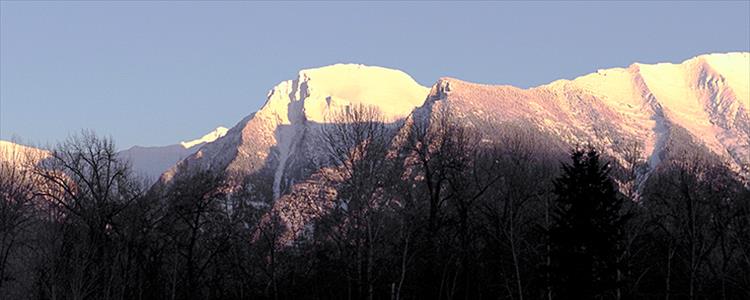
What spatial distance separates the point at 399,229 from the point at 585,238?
1761 centimetres

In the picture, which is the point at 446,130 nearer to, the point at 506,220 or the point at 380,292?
the point at 506,220

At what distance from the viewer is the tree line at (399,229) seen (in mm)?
53500

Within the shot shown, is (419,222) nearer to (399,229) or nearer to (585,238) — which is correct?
(399,229)

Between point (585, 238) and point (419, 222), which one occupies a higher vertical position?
point (419, 222)

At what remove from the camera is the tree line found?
5350cm

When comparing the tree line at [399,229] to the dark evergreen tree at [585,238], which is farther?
the tree line at [399,229]

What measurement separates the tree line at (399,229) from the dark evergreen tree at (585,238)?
0.23 feet

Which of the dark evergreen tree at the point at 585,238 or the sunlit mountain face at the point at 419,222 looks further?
the sunlit mountain face at the point at 419,222

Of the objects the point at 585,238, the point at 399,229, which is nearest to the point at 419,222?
the point at 399,229

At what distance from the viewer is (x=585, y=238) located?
52.1 m

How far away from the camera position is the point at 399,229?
6750cm

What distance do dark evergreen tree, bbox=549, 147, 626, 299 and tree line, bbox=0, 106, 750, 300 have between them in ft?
0.23

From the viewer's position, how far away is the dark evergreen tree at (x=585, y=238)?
170 ft

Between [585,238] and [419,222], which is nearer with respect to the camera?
[585,238]
